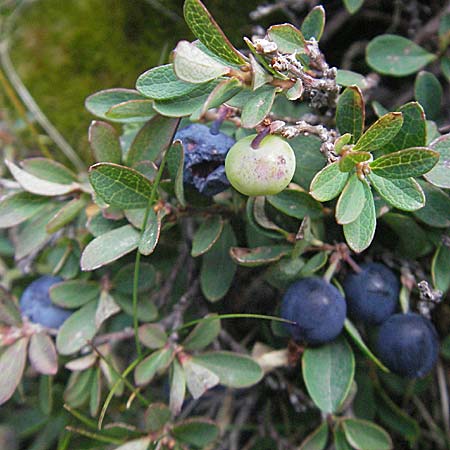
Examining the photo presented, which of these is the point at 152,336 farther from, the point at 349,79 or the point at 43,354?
the point at 349,79

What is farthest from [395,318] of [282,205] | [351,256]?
[282,205]

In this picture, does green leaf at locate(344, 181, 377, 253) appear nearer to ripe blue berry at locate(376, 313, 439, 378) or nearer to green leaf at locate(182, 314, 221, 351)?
ripe blue berry at locate(376, 313, 439, 378)

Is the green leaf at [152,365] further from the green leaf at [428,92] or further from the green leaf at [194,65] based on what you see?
the green leaf at [428,92]

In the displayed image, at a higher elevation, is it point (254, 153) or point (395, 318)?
point (254, 153)

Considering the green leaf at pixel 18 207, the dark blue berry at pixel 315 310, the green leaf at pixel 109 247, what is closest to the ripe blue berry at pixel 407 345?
the dark blue berry at pixel 315 310

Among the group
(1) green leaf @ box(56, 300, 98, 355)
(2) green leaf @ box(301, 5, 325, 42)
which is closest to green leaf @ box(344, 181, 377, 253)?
(2) green leaf @ box(301, 5, 325, 42)

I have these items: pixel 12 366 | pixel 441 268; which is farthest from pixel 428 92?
pixel 12 366

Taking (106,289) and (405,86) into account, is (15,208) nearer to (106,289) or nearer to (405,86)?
(106,289)
